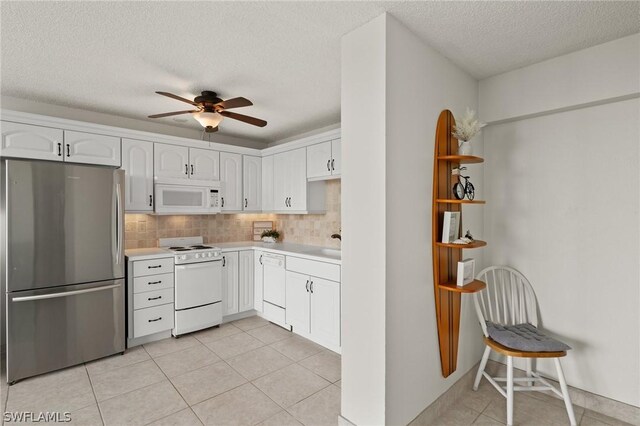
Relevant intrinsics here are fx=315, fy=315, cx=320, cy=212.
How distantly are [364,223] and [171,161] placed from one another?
287 centimetres

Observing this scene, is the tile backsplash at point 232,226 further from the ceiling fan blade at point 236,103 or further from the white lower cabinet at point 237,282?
the ceiling fan blade at point 236,103

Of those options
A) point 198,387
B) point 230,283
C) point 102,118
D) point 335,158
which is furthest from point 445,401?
point 102,118

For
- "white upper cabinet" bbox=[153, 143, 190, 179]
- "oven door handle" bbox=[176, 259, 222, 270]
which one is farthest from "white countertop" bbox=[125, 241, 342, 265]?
"white upper cabinet" bbox=[153, 143, 190, 179]

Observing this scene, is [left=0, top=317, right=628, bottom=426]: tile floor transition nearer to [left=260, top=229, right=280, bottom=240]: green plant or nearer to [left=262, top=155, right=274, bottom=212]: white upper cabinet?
[left=260, top=229, right=280, bottom=240]: green plant

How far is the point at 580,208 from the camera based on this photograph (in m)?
2.29

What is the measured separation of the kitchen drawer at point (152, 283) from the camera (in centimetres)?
328

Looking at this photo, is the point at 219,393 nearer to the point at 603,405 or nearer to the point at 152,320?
the point at 152,320

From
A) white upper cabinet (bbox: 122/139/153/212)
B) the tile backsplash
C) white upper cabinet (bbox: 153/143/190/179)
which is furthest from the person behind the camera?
the tile backsplash

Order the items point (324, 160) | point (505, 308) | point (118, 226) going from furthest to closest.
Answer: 1. point (324, 160)
2. point (118, 226)
3. point (505, 308)

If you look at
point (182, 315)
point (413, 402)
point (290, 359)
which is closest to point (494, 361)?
point (413, 402)

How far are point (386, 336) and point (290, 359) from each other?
5.07ft

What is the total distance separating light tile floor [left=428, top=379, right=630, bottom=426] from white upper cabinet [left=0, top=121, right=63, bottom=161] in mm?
3965

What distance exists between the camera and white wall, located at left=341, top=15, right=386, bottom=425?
69.9 inches

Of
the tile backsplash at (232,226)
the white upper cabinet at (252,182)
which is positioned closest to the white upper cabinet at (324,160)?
the tile backsplash at (232,226)
